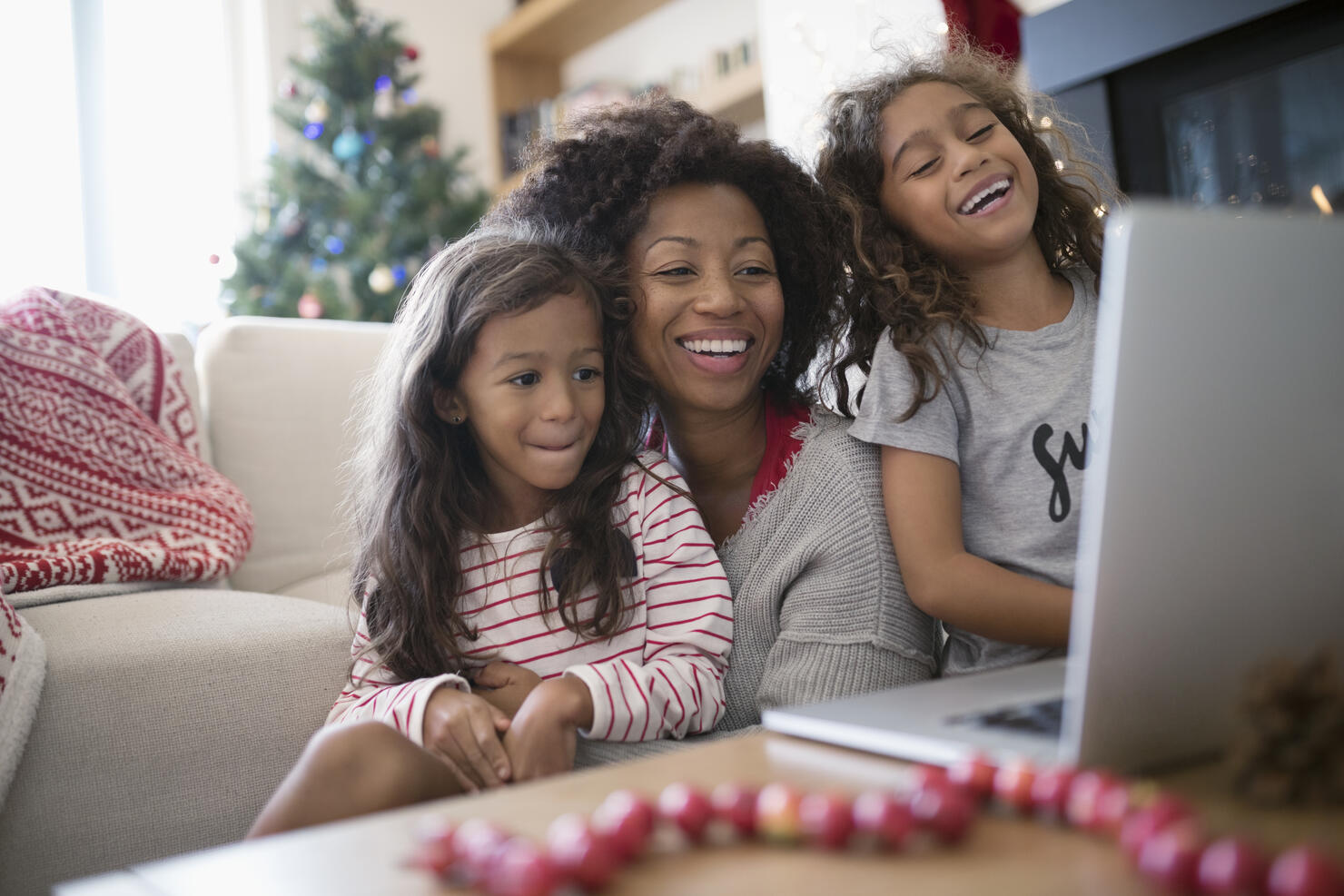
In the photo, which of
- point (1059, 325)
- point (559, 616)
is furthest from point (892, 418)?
point (559, 616)

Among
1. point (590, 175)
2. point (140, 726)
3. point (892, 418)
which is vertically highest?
point (590, 175)

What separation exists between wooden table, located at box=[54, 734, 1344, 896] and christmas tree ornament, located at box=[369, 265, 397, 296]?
3467 mm

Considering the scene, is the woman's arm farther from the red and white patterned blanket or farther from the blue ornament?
the blue ornament

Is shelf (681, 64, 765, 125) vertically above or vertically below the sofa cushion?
above

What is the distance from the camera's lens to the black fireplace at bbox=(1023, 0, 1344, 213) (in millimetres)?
2051

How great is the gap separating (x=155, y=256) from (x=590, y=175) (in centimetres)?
328

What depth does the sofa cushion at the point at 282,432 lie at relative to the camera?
1.84m

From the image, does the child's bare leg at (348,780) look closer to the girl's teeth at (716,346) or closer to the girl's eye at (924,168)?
the girl's teeth at (716,346)

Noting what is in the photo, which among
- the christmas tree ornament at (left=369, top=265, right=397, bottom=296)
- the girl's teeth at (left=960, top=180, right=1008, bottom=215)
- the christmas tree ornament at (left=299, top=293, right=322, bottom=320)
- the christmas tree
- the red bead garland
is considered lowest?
the red bead garland

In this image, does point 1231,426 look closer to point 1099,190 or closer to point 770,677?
point 770,677

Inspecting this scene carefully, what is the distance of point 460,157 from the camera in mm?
4059

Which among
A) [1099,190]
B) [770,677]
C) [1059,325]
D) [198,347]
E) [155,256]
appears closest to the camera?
[770,677]

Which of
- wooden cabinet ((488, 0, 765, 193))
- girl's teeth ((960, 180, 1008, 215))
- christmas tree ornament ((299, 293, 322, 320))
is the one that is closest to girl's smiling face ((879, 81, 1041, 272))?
girl's teeth ((960, 180, 1008, 215))

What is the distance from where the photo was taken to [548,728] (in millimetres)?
901
